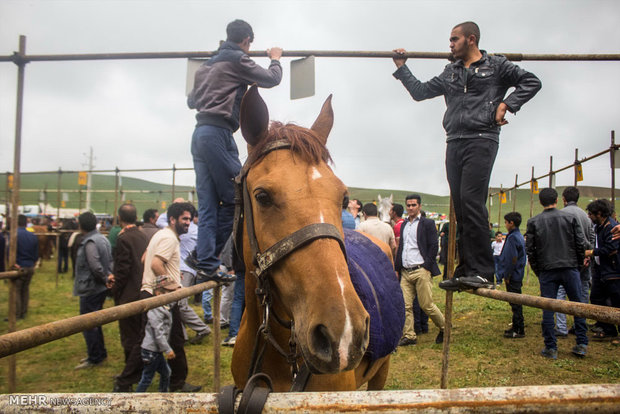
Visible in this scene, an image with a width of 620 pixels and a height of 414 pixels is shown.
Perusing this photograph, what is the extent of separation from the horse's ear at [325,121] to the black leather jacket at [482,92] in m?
1.32

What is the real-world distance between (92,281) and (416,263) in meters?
6.00

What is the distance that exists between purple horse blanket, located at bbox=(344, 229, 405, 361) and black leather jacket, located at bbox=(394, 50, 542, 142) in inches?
54.7

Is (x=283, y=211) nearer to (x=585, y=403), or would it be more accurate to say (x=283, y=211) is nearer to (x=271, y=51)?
(x=585, y=403)

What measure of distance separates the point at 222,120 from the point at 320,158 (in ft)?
4.87

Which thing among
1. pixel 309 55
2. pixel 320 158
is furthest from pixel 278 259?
pixel 309 55

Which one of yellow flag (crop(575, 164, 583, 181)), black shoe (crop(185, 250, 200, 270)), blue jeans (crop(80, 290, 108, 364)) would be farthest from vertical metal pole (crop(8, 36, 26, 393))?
yellow flag (crop(575, 164, 583, 181))

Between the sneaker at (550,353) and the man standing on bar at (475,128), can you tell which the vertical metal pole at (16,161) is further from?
the sneaker at (550,353)

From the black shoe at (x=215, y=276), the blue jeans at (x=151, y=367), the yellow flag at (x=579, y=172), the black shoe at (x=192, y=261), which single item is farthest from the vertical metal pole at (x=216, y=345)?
the yellow flag at (x=579, y=172)

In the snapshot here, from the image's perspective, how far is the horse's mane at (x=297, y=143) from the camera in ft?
6.54

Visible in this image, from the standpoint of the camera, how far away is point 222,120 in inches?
124

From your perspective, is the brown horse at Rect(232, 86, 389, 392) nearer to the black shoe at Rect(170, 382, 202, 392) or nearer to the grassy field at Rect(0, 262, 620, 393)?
the black shoe at Rect(170, 382, 202, 392)

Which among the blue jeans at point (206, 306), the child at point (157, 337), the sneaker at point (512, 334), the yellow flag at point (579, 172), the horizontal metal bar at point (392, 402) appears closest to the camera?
the horizontal metal bar at point (392, 402)

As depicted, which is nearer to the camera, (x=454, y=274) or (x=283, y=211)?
(x=283, y=211)

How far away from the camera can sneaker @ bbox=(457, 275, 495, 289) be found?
293 cm
